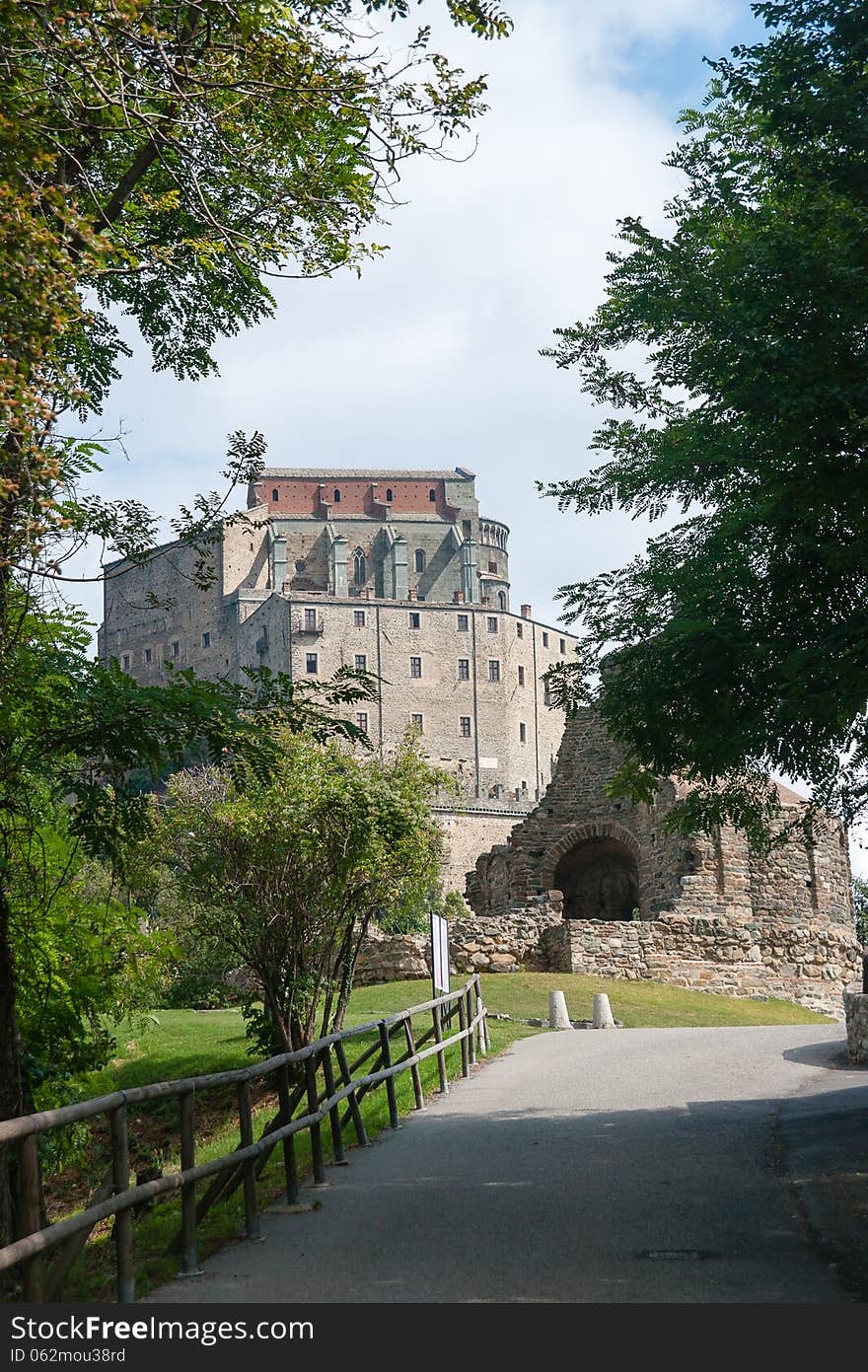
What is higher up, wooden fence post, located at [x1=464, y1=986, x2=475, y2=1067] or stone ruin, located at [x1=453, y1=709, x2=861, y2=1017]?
stone ruin, located at [x1=453, y1=709, x2=861, y2=1017]

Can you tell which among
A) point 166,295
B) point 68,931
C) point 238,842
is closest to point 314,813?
point 238,842

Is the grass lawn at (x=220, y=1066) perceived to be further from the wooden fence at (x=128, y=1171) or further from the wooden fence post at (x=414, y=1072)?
the wooden fence at (x=128, y=1171)

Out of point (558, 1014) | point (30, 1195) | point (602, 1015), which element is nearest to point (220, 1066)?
point (558, 1014)

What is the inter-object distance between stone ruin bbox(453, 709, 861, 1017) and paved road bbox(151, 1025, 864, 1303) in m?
16.5

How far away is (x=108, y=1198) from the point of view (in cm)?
624

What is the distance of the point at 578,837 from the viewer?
38.3 m

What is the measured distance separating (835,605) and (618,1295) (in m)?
4.92

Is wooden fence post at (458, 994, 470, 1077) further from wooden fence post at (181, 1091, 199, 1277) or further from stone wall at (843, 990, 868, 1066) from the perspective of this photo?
wooden fence post at (181, 1091, 199, 1277)

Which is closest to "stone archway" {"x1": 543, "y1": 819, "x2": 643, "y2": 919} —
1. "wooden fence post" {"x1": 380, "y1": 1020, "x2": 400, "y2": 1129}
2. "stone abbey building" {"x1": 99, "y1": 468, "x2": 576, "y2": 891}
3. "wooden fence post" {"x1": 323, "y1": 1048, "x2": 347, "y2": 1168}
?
"wooden fence post" {"x1": 380, "y1": 1020, "x2": 400, "y2": 1129}

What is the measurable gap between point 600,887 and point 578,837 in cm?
363

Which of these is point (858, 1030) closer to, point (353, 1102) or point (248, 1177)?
point (353, 1102)

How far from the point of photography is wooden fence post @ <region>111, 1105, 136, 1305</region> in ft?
20.5

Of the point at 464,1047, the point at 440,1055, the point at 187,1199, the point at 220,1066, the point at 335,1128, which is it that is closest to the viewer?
the point at 187,1199

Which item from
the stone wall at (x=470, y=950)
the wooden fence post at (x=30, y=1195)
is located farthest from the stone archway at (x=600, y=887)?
the wooden fence post at (x=30, y=1195)
